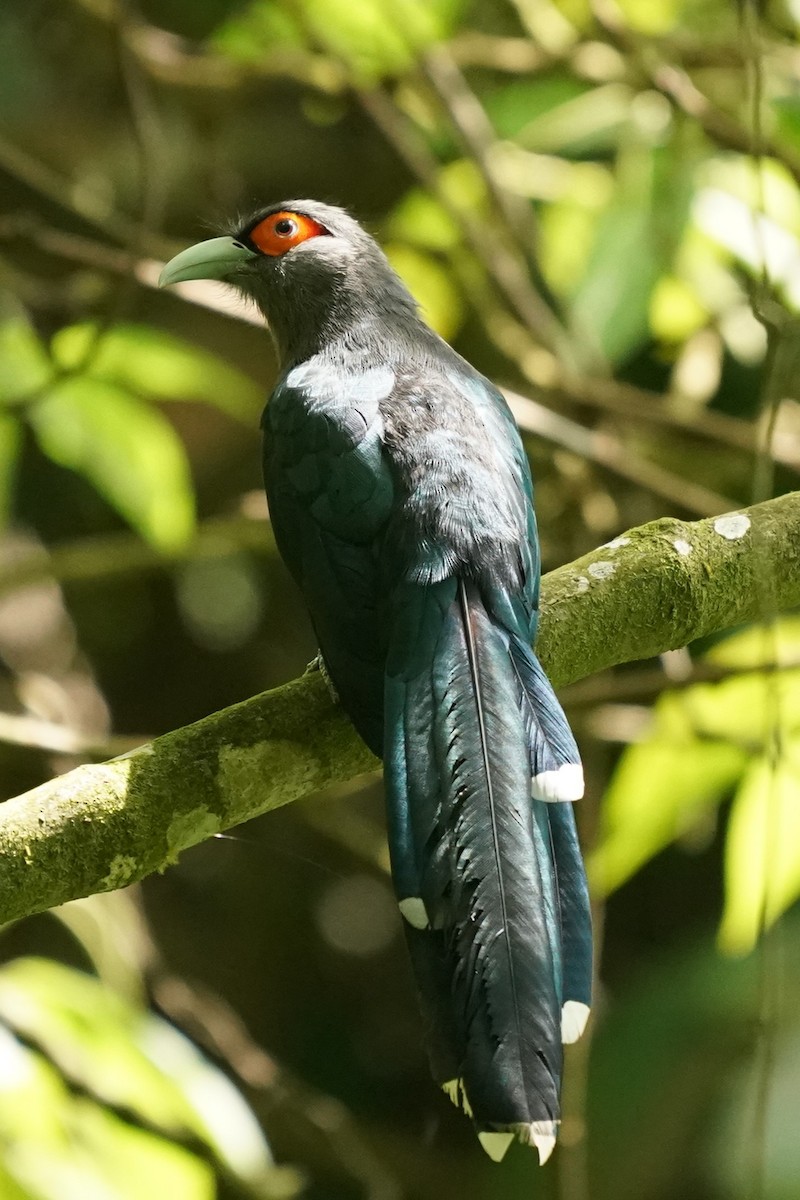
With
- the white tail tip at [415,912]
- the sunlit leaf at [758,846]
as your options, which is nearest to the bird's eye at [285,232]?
the sunlit leaf at [758,846]

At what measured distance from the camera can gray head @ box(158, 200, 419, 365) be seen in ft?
11.1

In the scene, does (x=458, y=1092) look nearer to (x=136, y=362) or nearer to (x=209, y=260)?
(x=136, y=362)

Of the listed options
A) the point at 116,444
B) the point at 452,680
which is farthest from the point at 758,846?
the point at 116,444

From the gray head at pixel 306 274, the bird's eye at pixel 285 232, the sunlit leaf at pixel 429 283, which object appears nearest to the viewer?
the gray head at pixel 306 274

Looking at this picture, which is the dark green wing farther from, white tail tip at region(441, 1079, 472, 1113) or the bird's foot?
white tail tip at region(441, 1079, 472, 1113)

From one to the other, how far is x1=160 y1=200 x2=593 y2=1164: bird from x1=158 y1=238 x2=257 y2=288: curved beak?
442 mm

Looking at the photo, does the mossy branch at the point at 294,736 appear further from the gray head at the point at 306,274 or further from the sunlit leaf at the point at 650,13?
the sunlit leaf at the point at 650,13

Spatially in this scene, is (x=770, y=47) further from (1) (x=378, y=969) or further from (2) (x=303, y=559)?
(1) (x=378, y=969)

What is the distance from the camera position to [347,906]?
5.68 m

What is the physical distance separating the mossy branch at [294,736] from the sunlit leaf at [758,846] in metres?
0.31

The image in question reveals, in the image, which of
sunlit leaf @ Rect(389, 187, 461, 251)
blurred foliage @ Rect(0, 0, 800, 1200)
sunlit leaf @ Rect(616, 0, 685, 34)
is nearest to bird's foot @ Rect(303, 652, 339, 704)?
blurred foliage @ Rect(0, 0, 800, 1200)

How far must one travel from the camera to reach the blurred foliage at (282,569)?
8.99 ft

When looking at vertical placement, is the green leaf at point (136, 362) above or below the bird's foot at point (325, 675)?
above

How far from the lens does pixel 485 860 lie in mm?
2080
